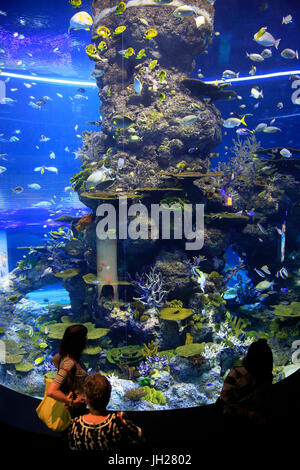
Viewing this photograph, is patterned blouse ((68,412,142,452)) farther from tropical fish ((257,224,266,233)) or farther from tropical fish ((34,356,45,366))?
tropical fish ((257,224,266,233))

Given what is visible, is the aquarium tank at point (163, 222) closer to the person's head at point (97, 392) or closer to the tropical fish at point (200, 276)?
the tropical fish at point (200, 276)

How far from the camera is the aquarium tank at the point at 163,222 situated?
5.06 meters

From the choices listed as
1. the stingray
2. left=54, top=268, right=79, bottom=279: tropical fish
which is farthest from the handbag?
the stingray

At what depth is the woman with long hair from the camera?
1834 millimetres

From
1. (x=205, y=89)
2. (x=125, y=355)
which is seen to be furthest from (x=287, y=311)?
(x=205, y=89)

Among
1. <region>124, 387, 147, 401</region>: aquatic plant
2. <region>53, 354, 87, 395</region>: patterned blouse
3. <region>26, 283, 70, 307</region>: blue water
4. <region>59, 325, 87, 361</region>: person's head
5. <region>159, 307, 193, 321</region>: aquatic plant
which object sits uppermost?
<region>59, 325, 87, 361</region>: person's head

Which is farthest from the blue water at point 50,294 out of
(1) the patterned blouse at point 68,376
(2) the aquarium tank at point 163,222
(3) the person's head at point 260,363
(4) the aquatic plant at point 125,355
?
(3) the person's head at point 260,363

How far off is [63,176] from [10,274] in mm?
19382

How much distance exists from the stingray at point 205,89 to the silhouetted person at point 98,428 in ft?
25.0

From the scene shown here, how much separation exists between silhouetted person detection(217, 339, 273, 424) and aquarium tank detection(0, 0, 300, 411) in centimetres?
225

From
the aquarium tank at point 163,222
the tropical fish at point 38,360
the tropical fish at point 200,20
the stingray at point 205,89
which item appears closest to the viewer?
the aquarium tank at point 163,222

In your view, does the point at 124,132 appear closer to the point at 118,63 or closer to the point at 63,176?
the point at 118,63

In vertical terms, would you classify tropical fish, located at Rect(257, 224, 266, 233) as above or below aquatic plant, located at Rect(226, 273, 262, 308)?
above
